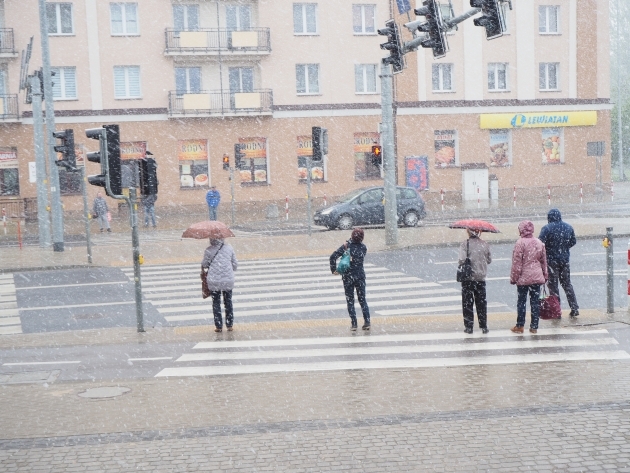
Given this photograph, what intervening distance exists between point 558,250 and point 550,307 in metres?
0.87

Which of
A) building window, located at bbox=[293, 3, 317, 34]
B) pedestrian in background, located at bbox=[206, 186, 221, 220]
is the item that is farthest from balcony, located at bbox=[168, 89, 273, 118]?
pedestrian in background, located at bbox=[206, 186, 221, 220]

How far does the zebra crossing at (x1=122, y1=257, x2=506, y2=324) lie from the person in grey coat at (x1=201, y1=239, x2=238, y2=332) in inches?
58.5

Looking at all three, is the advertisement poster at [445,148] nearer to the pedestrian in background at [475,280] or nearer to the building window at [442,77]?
the building window at [442,77]

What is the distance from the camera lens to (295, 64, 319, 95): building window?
44156 millimetres

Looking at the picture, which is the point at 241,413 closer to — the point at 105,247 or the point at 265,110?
the point at 105,247

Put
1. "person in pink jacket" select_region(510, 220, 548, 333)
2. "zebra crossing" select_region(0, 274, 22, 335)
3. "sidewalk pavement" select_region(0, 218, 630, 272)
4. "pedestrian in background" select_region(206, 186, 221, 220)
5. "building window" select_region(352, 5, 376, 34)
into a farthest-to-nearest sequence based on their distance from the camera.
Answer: "building window" select_region(352, 5, 376, 34), "pedestrian in background" select_region(206, 186, 221, 220), "sidewalk pavement" select_region(0, 218, 630, 272), "zebra crossing" select_region(0, 274, 22, 335), "person in pink jacket" select_region(510, 220, 548, 333)

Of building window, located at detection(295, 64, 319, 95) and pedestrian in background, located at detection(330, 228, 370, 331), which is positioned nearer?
pedestrian in background, located at detection(330, 228, 370, 331)

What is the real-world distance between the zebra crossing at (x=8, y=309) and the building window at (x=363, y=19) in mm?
28153

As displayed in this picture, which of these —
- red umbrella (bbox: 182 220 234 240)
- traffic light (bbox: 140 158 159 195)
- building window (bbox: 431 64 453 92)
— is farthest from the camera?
building window (bbox: 431 64 453 92)

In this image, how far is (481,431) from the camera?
7.75 meters

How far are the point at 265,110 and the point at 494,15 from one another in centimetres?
2770

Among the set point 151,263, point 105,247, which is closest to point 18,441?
point 151,263

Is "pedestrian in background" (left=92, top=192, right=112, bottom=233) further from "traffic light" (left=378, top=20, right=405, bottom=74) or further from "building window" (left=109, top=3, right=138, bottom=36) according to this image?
"traffic light" (left=378, top=20, right=405, bottom=74)

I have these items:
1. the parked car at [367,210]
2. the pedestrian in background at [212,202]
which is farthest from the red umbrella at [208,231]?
the pedestrian in background at [212,202]
